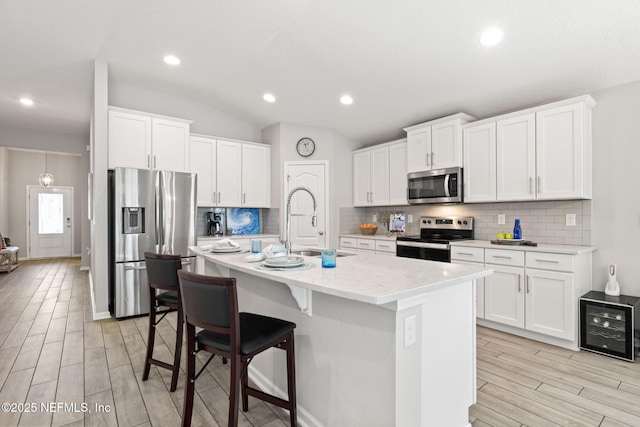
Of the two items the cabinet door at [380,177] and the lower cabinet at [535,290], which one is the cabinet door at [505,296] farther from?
the cabinet door at [380,177]

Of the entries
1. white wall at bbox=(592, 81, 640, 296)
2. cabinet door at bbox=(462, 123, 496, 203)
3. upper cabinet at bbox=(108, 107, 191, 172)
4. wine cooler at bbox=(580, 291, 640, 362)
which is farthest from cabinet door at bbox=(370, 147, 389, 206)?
upper cabinet at bbox=(108, 107, 191, 172)

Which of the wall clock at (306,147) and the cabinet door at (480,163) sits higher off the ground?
the wall clock at (306,147)

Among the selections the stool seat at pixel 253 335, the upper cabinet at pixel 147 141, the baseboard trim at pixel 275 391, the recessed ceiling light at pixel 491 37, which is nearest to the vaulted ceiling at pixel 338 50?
the recessed ceiling light at pixel 491 37

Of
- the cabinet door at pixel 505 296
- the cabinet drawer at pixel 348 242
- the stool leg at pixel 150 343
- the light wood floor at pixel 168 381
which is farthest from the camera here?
the cabinet drawer at pixel 348 242

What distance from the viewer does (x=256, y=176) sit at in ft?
17.8

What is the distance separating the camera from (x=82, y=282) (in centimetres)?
578

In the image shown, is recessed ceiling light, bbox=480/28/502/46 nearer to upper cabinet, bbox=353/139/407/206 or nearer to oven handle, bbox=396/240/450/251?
upper cabinet, bbox=353/139/407/206

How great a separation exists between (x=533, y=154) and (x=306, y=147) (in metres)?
3.15

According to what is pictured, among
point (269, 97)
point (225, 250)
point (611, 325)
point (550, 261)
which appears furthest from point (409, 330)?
point (269, 97)

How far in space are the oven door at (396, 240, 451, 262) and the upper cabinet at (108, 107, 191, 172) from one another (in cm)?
316

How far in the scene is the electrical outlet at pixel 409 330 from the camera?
142 cm

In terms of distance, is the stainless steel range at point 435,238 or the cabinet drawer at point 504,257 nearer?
the cabinet drawer at point 504,257

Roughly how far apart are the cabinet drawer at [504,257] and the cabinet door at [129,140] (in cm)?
423

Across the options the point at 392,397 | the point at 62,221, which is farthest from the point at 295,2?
the point at 62,221
